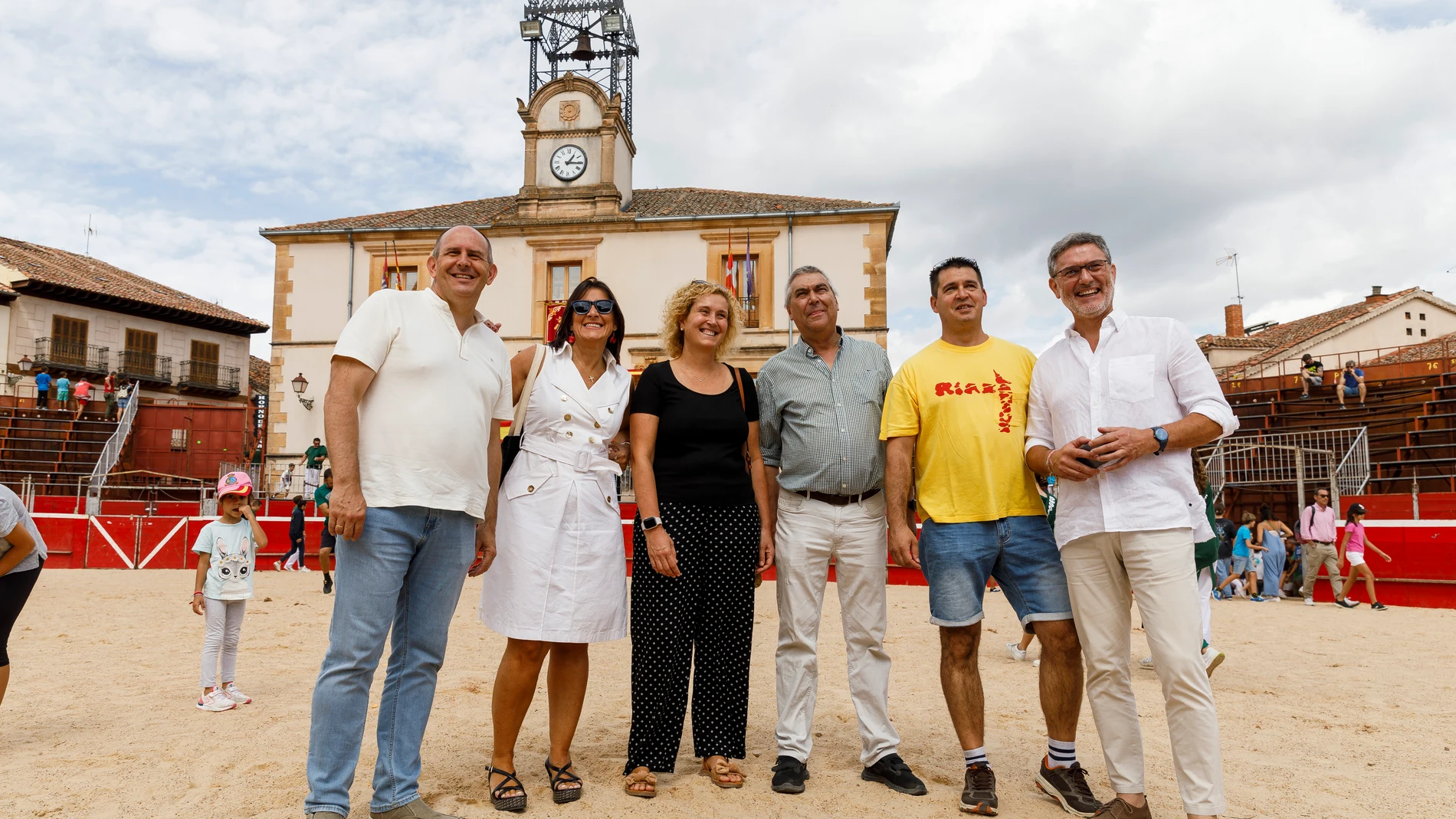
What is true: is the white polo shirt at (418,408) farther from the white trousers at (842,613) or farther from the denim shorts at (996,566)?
the denim shorts at (996,566)

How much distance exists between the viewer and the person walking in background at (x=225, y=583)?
17.2 ft

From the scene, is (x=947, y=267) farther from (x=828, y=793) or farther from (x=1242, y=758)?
(x=1242, y=758)

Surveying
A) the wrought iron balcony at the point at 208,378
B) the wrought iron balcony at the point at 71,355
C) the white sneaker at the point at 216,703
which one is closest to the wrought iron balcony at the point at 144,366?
the wrought iron balcony at the point at 71,355

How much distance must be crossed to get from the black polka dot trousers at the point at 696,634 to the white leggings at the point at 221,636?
10.2 ft

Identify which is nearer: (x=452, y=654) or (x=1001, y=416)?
(x=1001, y=416)

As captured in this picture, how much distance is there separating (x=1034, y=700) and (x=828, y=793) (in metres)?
2.49

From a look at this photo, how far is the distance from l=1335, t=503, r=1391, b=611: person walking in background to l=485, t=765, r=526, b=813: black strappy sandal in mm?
12364

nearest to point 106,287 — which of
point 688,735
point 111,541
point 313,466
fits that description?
point 313,466

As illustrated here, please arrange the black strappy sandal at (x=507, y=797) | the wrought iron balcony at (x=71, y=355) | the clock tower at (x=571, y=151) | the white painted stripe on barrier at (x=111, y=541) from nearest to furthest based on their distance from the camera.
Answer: the black strappy sandal at (x=507, y=797) < the white painted stripe on barrier at (x=111, y=541) < the clock tower at (x=571, y=151) < the wrought iron balcony at (x=71, y=355)

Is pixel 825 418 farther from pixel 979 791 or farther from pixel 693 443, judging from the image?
pixel 979 791

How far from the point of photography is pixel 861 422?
12.3 ft

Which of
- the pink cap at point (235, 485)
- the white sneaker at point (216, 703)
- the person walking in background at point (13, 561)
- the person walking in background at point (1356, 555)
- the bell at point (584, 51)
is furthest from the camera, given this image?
the bell at point (584, 51)

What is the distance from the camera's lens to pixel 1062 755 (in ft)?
11.0

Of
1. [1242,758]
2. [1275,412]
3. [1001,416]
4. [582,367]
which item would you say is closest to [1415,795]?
[1242,758]
